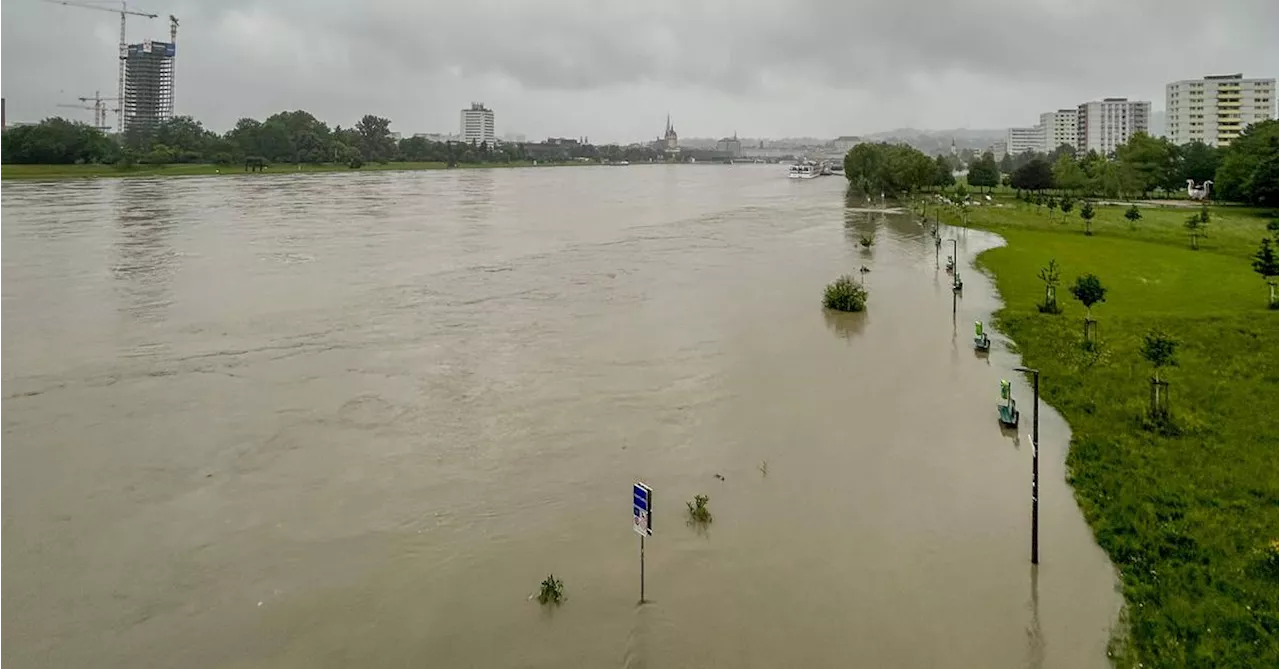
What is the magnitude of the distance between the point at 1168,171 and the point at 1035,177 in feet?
27.7

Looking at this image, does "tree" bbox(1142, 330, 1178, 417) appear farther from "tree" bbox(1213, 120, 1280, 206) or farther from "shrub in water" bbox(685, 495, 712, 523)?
"tree" bbox(1213, 120, 1280, 206)

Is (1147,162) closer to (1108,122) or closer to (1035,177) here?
(1035,177)

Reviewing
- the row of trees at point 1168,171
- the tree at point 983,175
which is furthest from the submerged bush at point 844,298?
the tree at point 983,175

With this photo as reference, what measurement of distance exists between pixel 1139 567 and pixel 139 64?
18054 centimetres

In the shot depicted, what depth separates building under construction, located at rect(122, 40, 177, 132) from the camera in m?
154

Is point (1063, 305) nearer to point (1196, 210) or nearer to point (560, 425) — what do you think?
point (560, 425)

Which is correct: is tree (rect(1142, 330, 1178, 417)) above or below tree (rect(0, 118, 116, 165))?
below

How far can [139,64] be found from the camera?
154250 millimetres

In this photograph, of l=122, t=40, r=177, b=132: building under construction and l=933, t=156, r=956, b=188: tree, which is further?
l=122, t=40, r=177, b=132: building under construction

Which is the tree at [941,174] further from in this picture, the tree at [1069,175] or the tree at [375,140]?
the tree at [375,140]

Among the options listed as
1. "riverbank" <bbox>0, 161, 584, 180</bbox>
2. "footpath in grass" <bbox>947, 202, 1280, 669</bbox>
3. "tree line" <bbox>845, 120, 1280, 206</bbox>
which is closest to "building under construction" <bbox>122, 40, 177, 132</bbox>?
"riverbank" <bbox>0, 161, 584, 180</bbox>

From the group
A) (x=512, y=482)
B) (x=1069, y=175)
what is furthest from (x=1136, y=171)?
(x=512, y=482)

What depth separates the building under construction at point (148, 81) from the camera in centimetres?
15375

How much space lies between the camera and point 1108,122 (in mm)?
141250
